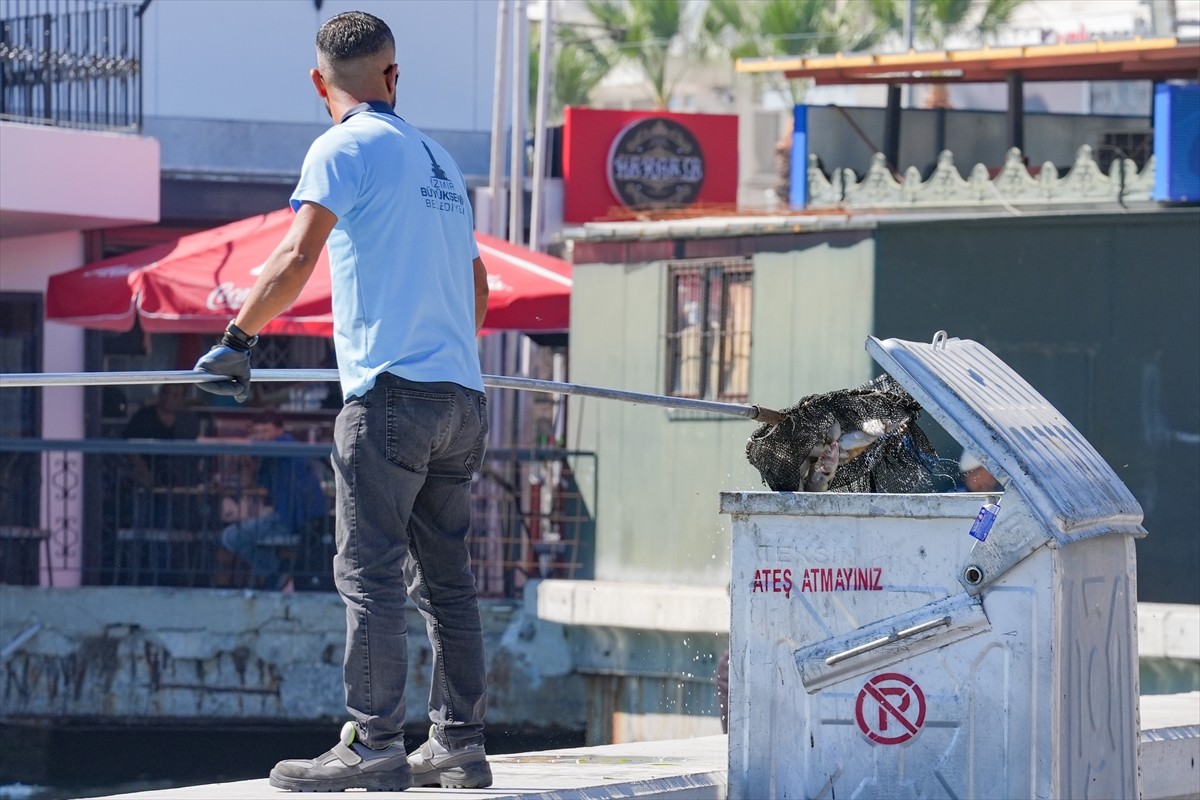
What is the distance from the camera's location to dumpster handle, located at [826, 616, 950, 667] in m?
4.17

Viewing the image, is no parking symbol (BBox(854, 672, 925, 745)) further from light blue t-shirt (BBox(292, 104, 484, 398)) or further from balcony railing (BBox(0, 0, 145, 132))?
balcony railing (BBox(0, 0, 145, 132))

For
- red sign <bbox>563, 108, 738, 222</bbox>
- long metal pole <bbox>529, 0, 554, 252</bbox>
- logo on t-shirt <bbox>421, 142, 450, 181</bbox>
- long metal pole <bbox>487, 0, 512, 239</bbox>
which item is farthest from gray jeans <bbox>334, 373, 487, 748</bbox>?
red sign <bbox>563, 108, 738, 222</bbox>

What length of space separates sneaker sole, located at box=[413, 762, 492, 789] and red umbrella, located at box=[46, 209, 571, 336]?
286 inches

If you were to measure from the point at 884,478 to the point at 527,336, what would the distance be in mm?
9748

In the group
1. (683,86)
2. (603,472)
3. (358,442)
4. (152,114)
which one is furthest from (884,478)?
(683,86)

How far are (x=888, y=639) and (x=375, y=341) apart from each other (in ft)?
4.21

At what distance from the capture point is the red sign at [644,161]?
16.7m

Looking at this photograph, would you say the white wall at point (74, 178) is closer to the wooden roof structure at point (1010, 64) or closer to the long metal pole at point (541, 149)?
the long metal pole at point (541, 149)

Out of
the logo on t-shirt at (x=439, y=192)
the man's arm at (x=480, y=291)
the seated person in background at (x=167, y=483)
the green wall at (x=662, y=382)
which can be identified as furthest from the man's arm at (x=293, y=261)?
the seated person in background at (x=167, y=483)

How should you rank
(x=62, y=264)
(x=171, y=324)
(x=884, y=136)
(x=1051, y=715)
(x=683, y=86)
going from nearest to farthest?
1. (x=1051, y=715)
2. (x=171, y=324)
3. (x=62, y=264)
4. (x=884, y=136)
5. (x=683, y=86)

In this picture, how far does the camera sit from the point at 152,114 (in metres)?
14.9

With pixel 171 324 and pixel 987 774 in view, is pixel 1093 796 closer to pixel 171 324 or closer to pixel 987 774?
pixel 987 774

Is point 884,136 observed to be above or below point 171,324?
above

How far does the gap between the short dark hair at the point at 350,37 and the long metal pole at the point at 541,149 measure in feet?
34.8
